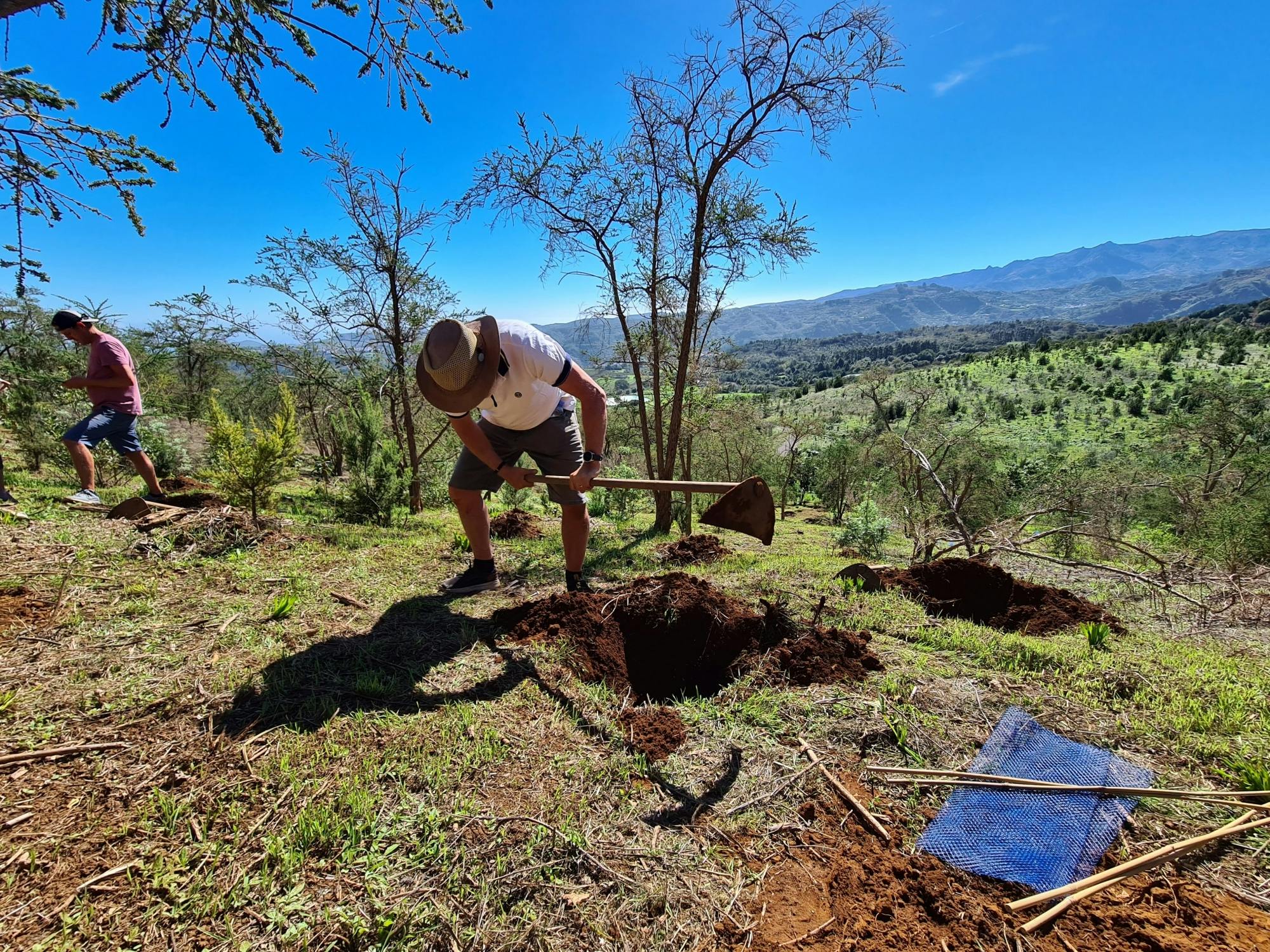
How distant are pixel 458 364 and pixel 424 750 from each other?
2087 millimetres

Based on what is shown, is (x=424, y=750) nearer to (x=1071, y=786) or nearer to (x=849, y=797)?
(x=849, y=797)

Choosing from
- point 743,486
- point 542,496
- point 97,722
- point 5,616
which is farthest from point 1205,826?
point 542,496

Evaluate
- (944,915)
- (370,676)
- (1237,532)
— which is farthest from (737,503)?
(1237,532)

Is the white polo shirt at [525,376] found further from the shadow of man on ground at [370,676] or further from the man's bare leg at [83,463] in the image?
the man's bare leg at [83,463]

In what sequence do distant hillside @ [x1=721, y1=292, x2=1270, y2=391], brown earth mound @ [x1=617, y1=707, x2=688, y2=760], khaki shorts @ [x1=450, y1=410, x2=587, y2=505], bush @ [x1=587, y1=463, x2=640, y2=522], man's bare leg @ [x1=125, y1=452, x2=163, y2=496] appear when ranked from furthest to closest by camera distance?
distant hillside @ [x1=721, y1=292, x2=1270, y2=391] → bush @ [x1=587, y1=463, x2=640, y2=522] → man's bare leg @ [x1=125, y1=452, x2=163, y2=496] → khaki shorts @ [x1=450, y1=410, x2=587, y2=505] → brown earth mound @ [x1=617, y1=707, x2=688, y2=760]

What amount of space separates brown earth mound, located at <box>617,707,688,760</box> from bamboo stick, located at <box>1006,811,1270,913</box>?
1342 mm

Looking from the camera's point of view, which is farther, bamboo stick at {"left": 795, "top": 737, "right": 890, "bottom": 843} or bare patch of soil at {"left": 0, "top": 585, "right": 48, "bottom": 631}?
bare patch of soil at {"left": 0, "top": 585, "right": 48, "bottom": 631}

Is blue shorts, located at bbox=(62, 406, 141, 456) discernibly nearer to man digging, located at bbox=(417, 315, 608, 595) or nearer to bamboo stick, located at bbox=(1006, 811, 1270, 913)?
man digging, located at bbox=(417, 315, 608, 595)

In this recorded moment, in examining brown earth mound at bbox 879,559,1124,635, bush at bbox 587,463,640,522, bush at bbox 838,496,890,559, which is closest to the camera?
brown earth mound at bbox 879,559,1124,635

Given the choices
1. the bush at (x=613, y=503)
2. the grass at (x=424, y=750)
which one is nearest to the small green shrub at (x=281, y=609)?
the grass at (x=424, y=750)

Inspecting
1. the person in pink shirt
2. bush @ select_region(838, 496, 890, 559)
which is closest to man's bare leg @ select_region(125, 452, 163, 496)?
the person in pink shirt

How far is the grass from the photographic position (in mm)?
1600

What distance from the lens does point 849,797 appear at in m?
2.14

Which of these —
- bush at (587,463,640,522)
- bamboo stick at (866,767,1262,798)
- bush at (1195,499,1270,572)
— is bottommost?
bush at (1195,499,1270,572)
